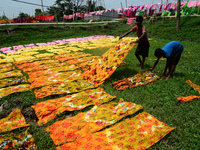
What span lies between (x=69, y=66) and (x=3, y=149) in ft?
12.4

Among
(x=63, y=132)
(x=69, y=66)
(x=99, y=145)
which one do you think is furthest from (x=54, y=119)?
(x=69, y=66)

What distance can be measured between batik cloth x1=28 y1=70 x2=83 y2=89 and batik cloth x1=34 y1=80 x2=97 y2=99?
0.88ft

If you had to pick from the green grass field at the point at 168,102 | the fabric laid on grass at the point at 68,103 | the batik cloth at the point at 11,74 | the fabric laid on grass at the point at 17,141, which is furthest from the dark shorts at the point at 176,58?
the batik cloth at the point at 11,74

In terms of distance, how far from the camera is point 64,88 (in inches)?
139

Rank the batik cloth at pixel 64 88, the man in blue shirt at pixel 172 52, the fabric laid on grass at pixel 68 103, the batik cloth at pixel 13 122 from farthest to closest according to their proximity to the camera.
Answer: the man in blue shirt at pixel 172 52
the batik cloth at pixel 64 88
the fabric laid on grass at pixel 68 103
the batik cloth at pixel 13 122

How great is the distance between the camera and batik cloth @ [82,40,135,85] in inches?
152

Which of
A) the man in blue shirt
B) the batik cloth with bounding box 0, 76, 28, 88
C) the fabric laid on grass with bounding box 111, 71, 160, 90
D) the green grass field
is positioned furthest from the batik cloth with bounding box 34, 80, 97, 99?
the man in blue shirt

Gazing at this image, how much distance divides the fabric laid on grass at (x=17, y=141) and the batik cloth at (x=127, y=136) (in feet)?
1.44

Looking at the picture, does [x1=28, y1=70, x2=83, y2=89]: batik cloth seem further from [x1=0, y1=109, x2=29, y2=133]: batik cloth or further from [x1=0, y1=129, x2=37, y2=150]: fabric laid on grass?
[x1=0, y1=129, x2=37, y2=150]: fabric laid on grass

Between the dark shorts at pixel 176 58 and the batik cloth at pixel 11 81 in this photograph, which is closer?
the dark shorts at pixel 176 58

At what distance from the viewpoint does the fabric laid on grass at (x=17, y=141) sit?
1.81 meters

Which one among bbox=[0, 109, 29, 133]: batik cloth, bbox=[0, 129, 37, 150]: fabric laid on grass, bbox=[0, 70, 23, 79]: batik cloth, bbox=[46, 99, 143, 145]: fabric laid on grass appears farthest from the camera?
bbox=[0, 70, 23, 79]: batik cloth

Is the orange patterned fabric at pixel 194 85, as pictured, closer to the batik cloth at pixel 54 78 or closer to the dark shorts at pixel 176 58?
the dark shorts at pixel 176 58

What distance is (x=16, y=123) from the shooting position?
2307 mm
